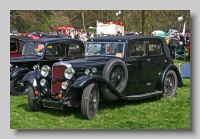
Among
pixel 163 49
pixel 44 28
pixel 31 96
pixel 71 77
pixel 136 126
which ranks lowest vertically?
pixel 136 126

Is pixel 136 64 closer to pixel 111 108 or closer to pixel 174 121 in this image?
pixel 111 108

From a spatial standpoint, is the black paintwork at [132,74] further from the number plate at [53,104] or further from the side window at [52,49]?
the side window at [52,49]

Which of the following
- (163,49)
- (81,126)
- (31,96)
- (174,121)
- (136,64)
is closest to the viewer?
(81,126)

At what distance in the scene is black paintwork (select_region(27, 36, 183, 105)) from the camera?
6.73m

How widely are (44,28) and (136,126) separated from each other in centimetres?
1811

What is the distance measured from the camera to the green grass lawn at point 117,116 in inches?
254

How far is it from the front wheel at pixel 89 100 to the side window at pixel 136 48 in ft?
5.07

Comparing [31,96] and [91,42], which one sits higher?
[91,42]

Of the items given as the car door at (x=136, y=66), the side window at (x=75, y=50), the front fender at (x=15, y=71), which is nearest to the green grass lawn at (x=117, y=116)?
the car door at (x=136, y=66)

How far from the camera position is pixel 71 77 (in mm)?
6824

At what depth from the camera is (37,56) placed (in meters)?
10.1

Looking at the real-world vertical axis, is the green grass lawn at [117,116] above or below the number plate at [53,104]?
below

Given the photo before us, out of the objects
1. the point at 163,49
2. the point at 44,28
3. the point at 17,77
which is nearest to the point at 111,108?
the point at 163,49

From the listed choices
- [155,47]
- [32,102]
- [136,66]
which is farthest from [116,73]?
[32,102]
